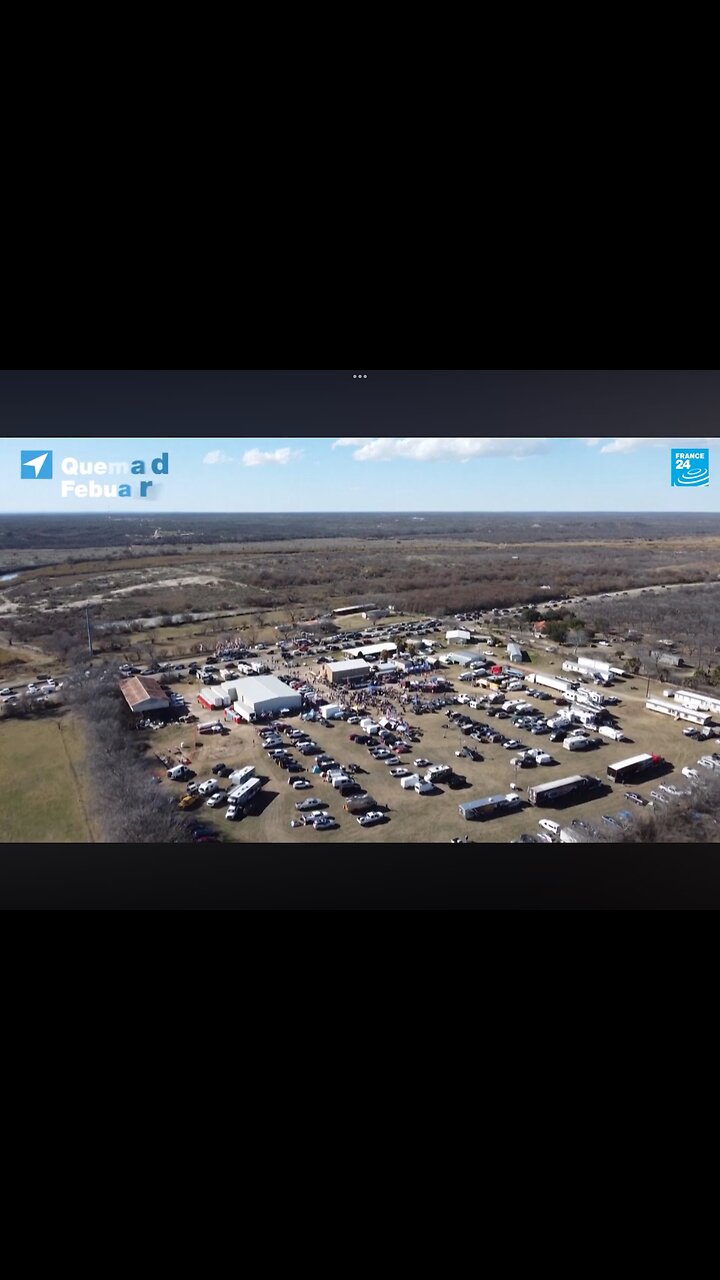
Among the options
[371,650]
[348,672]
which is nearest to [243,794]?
[348,672]

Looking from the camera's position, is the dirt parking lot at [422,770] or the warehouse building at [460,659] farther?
the warehouse building at [460,659]

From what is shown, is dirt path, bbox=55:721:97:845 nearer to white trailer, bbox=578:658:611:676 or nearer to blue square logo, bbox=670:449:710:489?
white trailer, bbox=578:658:611:676

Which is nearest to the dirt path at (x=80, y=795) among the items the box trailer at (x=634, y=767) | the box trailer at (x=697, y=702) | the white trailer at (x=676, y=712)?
the box trailer at (x=634, y=767)

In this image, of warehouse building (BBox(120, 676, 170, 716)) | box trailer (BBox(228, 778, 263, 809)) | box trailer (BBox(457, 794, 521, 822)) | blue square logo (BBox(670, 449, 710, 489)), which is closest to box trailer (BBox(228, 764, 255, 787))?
box trailer (BBox(228, 778, 263, 809))

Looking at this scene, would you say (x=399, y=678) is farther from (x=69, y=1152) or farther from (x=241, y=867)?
(x=69, y=1152)

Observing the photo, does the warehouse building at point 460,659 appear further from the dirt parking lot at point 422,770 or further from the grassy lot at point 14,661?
the grassy lot at point 14,661

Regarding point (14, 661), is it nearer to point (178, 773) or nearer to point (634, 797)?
point (178, 773)

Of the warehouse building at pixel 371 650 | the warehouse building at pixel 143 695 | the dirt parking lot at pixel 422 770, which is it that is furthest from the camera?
the warehouse building at pixel 371 650
